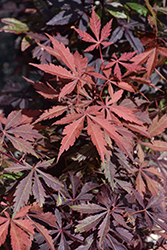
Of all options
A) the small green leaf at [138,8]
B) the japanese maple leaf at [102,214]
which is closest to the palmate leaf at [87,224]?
the japanese maple leaf at [102,214]

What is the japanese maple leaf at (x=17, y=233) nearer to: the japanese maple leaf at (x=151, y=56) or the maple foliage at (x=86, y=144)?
the maple foliage at (x=86, y=144)

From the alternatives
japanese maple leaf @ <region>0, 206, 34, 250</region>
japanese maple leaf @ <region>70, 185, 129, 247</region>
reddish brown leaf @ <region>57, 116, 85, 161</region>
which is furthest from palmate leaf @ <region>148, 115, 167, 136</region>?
japanese maple leaf @ <region>0, 206, 34, 250</region>

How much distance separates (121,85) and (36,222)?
679 millimetres

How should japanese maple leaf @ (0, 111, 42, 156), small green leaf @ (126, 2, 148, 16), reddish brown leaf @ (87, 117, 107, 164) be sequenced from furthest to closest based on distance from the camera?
small green leaf @ (126, 2, 148, 16), japanese maple leaf @ (0, 111, 42, 156), reddish brown leaf @ (87, 117, 107, 164)

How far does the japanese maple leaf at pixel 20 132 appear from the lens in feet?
2.84

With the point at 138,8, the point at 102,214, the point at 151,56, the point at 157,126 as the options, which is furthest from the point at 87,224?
the point at 138,8

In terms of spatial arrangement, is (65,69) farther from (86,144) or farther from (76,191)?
(76,191)

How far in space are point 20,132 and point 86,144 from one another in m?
0.30

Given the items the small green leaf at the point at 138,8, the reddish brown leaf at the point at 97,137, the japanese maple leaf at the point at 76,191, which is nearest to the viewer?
the reddish brown leaf at the point at 97,137

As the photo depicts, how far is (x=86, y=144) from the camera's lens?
1.04 metres

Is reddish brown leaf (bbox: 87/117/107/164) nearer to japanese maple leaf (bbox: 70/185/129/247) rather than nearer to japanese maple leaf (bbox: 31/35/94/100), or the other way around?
japanese maple leaf (bbox: 31/35/94/100)

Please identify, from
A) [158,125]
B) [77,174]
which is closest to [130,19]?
[158,125]

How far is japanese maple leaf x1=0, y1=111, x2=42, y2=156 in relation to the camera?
34.1 inches

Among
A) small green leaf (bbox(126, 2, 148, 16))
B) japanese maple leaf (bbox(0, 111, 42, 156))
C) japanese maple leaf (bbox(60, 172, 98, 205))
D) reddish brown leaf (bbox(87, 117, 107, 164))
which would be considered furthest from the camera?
small green leaf (bbox(126, 2, 148, 16))
